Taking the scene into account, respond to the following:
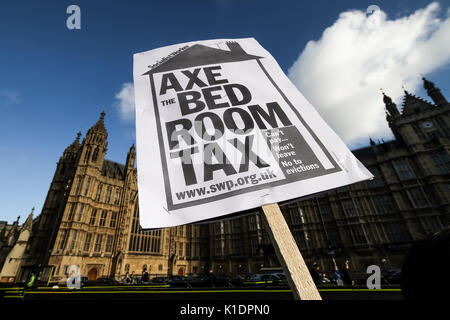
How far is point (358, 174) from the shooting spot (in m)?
1.15

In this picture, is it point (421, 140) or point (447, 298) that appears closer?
point (447, 298)

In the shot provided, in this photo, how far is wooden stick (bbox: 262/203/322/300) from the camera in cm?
84

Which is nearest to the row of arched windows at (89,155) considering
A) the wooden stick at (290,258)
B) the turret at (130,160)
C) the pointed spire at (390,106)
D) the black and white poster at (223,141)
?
the turret at (130,160)

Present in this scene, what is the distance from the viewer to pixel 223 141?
1350 millimetres

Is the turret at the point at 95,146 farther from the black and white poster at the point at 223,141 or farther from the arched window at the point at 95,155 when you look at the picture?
the black and white poster at the point at 223,141

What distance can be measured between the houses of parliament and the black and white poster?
17.8 meters

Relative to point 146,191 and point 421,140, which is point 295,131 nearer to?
point 146,191

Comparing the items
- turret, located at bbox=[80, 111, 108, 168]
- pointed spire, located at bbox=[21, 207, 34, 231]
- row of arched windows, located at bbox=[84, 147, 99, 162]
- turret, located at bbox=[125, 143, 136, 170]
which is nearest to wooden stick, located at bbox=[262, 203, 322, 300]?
turret, located at bbox=[80, 111, 108, 168]

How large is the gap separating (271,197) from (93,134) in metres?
35.8

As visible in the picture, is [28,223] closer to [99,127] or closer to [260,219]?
[99,127]

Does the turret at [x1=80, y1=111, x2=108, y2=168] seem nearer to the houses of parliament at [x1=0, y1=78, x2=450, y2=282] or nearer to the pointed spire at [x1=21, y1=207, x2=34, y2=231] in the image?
the houses of parliament at [x1=0, y1=78, x2=450, y2=282]

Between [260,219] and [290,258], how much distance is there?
23539mm
